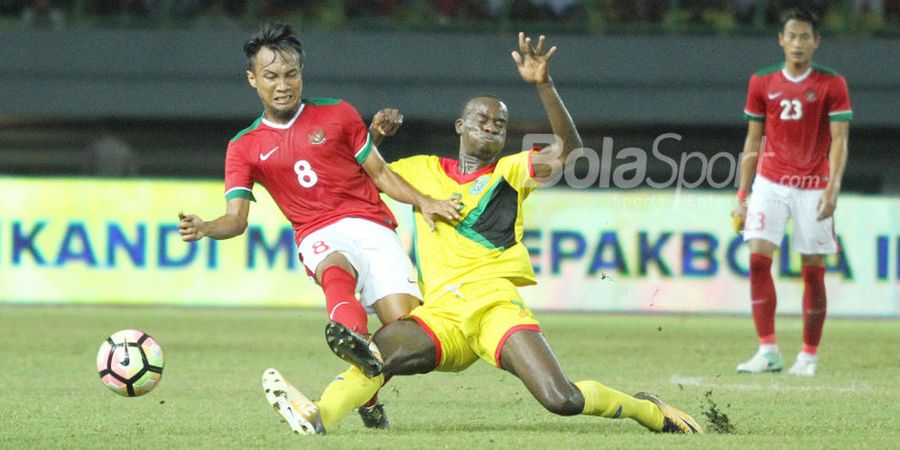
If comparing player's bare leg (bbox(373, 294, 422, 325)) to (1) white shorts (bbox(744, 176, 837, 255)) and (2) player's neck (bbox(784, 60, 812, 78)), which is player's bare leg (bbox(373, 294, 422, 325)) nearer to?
(1) white shorts (bbox(744, 176, 837, 255))

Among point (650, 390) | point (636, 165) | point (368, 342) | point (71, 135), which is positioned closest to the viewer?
point (368, 342)

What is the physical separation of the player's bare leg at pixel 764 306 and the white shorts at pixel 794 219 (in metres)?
0.08

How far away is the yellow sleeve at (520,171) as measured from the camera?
18.4 feet

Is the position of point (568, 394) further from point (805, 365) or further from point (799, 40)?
point (799, 40)

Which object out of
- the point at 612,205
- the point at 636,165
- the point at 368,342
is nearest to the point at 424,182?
the point at 368,342

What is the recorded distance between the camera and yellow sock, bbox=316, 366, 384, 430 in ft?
17.2

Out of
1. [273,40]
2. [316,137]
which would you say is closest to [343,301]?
[316,137]

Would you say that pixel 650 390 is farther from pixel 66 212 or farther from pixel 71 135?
pixel 71 135

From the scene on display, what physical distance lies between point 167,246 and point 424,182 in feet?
27.1

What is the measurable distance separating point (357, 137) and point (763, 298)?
3.35 meters

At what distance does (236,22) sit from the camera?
18.8m

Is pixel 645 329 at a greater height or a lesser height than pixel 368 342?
lesser

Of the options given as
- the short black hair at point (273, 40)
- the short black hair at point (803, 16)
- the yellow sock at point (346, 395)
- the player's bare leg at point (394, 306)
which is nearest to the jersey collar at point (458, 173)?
the player's bare leg at point (394, 306)

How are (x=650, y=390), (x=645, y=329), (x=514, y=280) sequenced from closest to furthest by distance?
(x=514, y=280), (x=650, y=390), (x=645, y=329)
